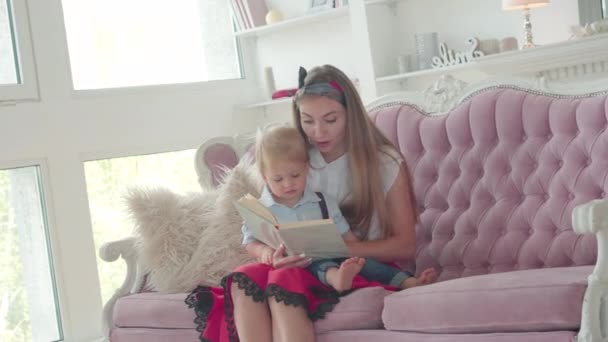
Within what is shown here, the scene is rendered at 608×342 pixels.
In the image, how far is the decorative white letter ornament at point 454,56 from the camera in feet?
12.7

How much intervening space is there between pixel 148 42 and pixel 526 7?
1959 millimetres

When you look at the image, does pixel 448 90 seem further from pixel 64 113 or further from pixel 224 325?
pixel 64 113

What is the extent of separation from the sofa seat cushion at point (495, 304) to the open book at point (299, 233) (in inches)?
8.5

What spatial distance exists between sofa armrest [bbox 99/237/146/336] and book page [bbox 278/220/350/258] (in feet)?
2.92

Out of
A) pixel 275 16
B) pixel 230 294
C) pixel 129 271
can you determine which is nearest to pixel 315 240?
pixel 230 294

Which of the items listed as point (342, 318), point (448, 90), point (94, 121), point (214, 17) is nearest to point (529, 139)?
point (448, 90)

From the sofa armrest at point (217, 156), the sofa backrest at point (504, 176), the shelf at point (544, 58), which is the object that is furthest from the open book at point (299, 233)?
the shelf at point (544, 58)

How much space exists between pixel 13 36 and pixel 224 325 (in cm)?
210

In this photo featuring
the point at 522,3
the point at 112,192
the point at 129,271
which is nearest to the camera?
the point at 129,271

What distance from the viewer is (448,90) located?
2.97 metres

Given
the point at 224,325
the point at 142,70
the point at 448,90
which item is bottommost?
the point at 224,325

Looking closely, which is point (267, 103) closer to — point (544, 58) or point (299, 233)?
point (544, 58)

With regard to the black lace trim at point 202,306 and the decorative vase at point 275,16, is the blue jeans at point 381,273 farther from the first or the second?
the decorative vase at point 275,16

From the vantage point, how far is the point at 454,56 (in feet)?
13.2
